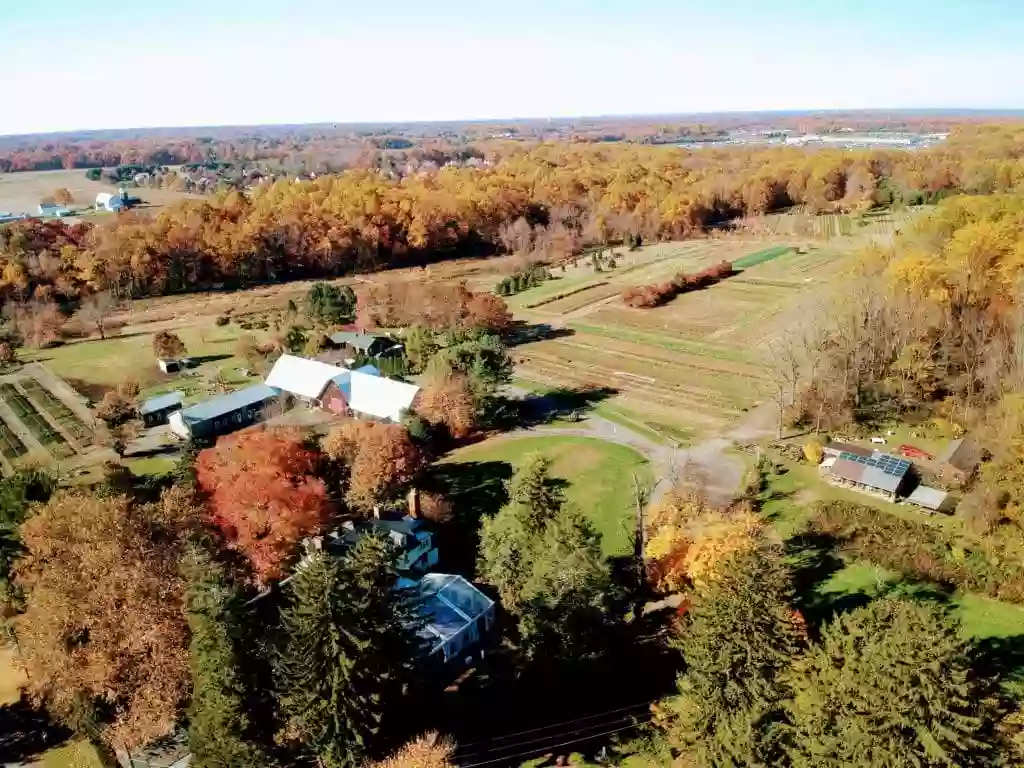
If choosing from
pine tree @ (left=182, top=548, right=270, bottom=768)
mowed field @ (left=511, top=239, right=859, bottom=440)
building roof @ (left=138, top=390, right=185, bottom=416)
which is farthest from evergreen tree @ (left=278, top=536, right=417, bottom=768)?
building roof @ (left=138, top=390, right=185, bottom=416)

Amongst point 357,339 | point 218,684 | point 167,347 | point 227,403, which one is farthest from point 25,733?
point 167,347

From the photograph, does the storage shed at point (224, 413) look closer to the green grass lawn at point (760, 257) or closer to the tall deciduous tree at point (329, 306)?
the tall deciduous tree at point (329, 306)

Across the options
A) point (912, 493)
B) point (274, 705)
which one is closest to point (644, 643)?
point (274, 705)

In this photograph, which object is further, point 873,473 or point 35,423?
point 35,423

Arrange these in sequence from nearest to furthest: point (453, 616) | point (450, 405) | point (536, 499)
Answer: point (536, 499) → point (453, 616) → point (450, 405)

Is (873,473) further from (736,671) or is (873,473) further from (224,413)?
(224,413)

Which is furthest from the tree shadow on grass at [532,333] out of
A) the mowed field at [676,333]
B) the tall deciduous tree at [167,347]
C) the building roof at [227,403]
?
the tall deciduous tree at [167,347]

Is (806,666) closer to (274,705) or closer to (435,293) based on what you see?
(274,705)

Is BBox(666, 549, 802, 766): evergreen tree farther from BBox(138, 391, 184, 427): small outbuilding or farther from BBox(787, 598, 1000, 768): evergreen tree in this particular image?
BBox(138, 391, 184, 427): small outbuilding
